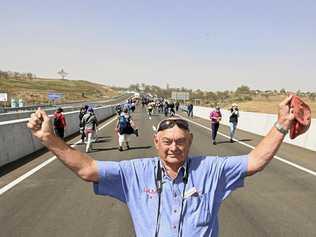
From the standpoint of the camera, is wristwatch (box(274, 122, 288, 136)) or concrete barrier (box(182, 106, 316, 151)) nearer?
wristwatch (box(274, 122, 288, 136))

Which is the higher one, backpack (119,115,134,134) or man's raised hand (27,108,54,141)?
man's raised hand (27,108,54,141)

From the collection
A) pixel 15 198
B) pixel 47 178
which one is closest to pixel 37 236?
pixel 15 198

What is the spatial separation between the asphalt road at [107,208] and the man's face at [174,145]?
3844 millimetres

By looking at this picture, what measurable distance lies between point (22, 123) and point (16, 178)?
Result: 17.2 feet

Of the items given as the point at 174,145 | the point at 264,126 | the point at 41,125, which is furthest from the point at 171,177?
the point at 264,126

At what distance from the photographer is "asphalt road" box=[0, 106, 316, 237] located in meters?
6.90

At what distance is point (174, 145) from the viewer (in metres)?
3.07

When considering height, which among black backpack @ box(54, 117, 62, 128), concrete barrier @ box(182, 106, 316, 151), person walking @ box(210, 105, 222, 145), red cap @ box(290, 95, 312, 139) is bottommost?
concrete barrier @ box(182, 106, 316, 151)

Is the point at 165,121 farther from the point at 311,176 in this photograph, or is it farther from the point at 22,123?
the point at 22,123

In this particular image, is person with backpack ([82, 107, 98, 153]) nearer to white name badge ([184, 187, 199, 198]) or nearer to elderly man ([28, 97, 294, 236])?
elderly man ([28, 97, 294, 236])

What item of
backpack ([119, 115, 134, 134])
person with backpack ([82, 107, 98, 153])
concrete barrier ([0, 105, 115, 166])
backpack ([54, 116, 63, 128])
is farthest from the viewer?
backpack ([54, 116, 63, 128])

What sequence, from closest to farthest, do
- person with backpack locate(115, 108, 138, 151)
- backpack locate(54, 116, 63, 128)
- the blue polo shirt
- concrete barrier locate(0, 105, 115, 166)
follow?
the blue polo shirt
concrete barrier locate(0, 105, 115, 166)
person with backpack locate(115, 108, 138, 151)
backpack locate(54, 116, 63, 128)

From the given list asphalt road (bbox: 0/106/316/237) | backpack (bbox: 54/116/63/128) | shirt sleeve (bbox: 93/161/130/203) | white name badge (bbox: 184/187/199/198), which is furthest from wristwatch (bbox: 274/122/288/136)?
backpack (bbox: 54/116/63/128)

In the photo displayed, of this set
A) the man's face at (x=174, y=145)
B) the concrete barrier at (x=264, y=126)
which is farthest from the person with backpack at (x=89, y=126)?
the man's face at (x=174, y=145)
